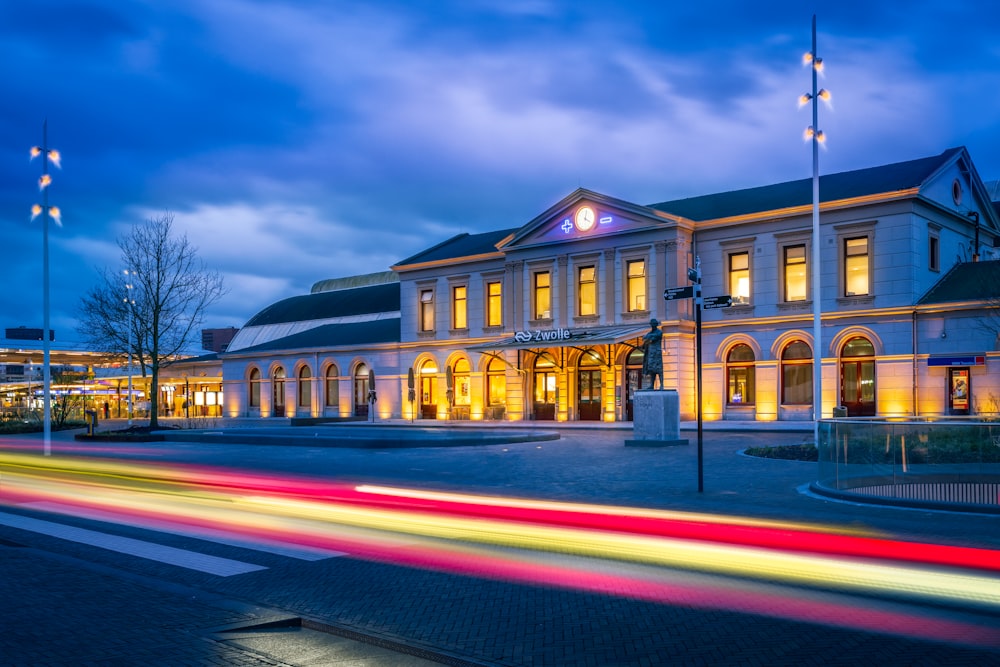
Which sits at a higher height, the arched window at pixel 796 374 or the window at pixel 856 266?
the window at pixel 856 266

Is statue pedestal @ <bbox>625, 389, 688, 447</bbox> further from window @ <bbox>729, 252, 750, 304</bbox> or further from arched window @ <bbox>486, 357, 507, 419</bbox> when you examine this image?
→ arched window @ <bbox>486, 357, 507, 419</bbox>

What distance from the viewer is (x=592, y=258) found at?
44.2 meters

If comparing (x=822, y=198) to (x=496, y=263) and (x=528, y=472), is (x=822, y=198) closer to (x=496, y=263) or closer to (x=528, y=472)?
(x=496, y=263)

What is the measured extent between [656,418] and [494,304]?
24.0m

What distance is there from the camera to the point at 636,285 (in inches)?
1694

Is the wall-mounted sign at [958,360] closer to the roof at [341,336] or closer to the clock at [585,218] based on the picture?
the clock at [585,218]

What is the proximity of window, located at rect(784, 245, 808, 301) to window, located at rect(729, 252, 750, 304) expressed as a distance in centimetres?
181

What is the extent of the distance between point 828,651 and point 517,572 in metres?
3.45

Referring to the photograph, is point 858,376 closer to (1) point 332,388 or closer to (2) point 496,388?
(2) point 496,388

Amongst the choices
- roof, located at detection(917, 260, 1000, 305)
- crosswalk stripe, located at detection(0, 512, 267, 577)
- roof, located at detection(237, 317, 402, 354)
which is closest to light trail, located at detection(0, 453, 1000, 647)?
crosswalk stripe, located at detection(0, 512, 267, 577)

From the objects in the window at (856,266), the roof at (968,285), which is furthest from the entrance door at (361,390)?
the roof at (968,285)

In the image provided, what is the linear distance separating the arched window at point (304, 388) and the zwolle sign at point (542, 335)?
720 inches

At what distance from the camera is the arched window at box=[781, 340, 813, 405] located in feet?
126

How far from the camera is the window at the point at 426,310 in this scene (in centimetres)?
5225
